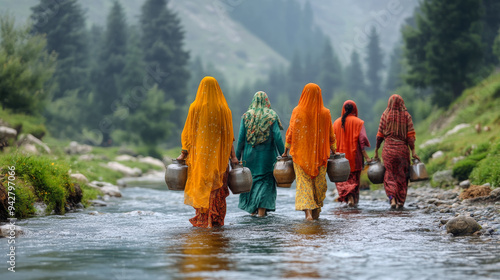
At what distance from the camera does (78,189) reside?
1221cm

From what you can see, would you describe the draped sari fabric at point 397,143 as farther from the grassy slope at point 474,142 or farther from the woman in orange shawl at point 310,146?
the woman in orange shawl at point 310,146

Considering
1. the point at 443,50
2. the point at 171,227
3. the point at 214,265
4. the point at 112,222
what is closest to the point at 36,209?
the point at 112,222

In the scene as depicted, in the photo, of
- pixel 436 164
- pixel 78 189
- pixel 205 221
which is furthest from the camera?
pixel 436 164

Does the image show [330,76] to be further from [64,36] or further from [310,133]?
[310,133]

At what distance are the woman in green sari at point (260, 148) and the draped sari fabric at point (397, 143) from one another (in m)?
2.24

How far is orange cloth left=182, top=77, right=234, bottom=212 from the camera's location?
8.91m

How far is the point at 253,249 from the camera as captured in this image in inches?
264

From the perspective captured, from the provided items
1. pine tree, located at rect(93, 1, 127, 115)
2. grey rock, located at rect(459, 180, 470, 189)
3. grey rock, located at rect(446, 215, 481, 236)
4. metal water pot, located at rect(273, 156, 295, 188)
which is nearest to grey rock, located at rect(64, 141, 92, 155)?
pine tree, located at rect(93, 1, 127, 115)

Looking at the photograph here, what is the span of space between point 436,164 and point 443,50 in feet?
55.1

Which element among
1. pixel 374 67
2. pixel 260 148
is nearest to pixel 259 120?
pixel 260 148

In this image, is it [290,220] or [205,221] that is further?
[290,220]

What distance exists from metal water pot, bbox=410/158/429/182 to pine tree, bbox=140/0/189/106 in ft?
159

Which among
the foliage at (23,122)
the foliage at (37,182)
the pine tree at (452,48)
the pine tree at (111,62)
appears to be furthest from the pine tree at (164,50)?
the foliage at (37,182)

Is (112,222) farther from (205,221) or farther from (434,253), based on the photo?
(434,253)
